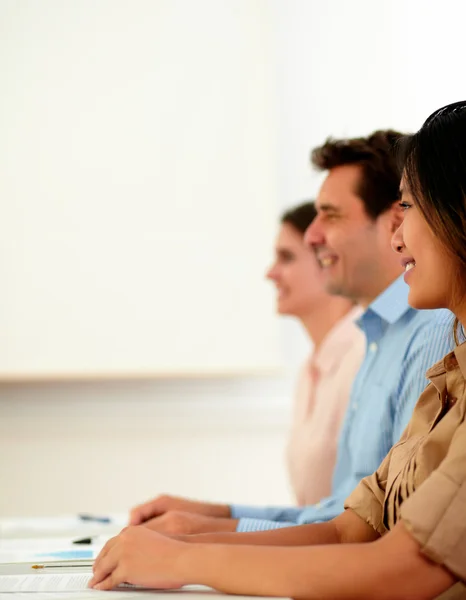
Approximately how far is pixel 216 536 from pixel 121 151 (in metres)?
2.66

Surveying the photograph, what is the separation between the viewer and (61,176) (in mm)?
3639

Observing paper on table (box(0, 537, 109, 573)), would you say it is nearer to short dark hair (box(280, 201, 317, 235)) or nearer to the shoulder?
the shoulder

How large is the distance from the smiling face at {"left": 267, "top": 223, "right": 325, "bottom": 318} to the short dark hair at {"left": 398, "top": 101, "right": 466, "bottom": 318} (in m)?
1.80

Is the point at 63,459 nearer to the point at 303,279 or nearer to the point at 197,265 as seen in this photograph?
the point at 197,265

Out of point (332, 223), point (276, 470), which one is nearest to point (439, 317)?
point (332, 223)

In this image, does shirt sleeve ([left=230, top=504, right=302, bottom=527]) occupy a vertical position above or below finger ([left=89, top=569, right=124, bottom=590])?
below

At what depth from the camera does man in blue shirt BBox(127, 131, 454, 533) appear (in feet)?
5.40

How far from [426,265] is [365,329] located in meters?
0.83

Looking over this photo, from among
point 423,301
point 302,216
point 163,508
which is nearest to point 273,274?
point 302,216

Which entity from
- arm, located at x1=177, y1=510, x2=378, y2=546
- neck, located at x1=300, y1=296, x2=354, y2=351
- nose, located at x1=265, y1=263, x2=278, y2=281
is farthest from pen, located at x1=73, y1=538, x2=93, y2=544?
nose, located at x1=265, y1=263, x2=278, y2=281

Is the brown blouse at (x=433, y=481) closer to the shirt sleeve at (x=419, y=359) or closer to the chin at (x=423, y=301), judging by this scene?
the chin at (x=423, y=301)

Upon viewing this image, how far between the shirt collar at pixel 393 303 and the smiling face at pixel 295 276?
1.03 m

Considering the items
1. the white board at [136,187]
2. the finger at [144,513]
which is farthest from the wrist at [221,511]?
the white board at [136,187]

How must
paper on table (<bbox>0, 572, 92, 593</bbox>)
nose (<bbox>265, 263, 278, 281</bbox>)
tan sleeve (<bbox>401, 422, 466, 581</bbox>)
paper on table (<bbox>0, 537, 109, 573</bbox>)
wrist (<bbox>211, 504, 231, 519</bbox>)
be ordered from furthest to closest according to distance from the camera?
nose (<bbox>265, 263, 278, 281</bbox>), wrist (<bbox>211, 504, 231, 519</bbox>), paper on table (<bbox>0, 537, 109, 573</bbox>), paper on table (<bbox>0, 572, 92, 593</bbox>), tan sleeve (<bbox>401, 422, 466, 581</bbox>)
